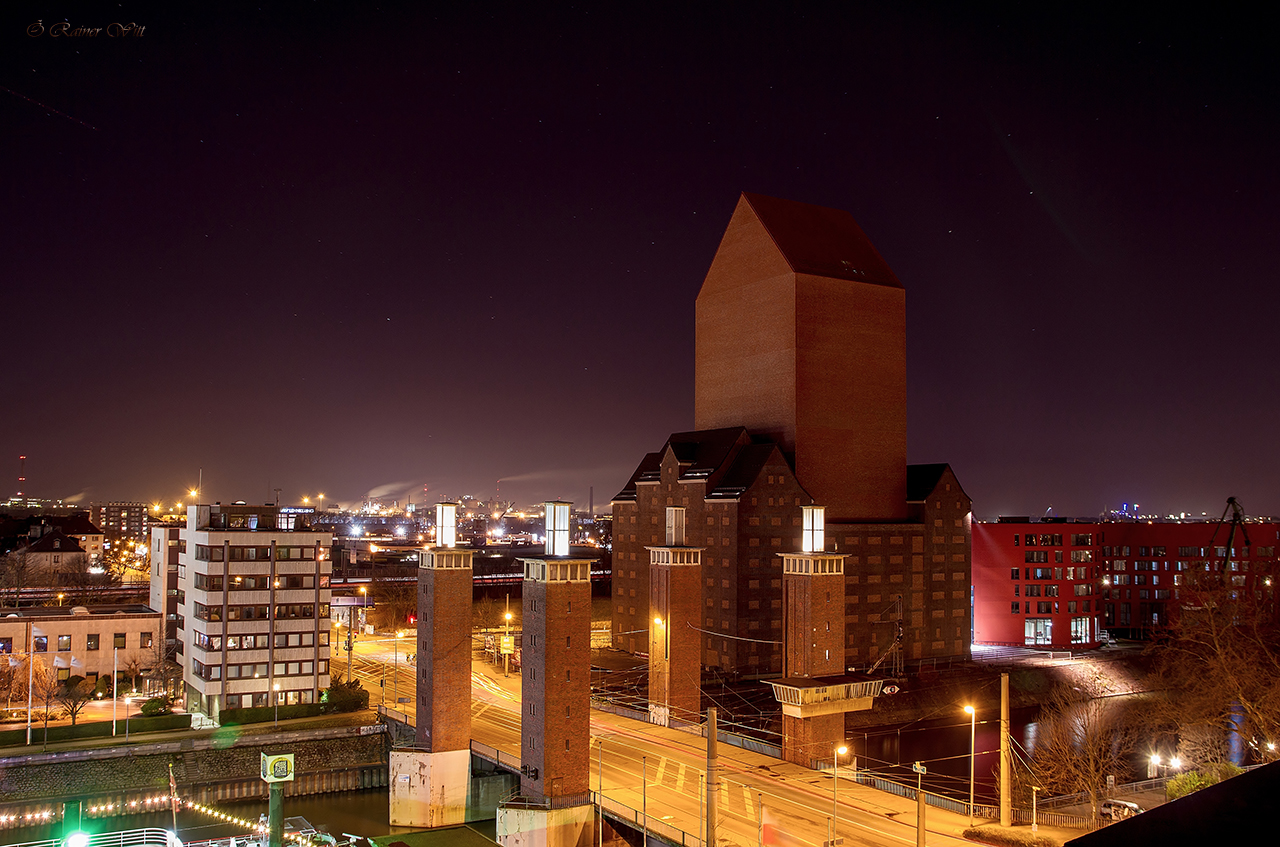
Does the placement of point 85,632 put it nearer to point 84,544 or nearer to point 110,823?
point 110,823

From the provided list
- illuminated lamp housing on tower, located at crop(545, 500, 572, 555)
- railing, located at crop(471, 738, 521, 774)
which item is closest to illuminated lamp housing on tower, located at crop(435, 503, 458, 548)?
illuminated lamp housing on tower, located at crop(545, 500, 572, 555)

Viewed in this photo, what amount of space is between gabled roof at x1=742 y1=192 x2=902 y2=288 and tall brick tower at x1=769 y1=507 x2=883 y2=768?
1623 inches

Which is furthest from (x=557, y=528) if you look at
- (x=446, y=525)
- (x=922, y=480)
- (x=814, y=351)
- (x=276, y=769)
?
(x=922, y=480)

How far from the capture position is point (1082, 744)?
6091 cm

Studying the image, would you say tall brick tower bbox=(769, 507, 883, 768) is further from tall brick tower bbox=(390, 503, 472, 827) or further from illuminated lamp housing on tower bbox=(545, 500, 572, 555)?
tall brick tower bbox=(390, 503, 472, 827)

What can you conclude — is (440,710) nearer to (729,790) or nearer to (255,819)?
(255,819)

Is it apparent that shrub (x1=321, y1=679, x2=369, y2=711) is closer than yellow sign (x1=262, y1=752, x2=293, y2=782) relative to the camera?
No

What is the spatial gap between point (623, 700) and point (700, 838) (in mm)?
28583

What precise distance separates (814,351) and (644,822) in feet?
178

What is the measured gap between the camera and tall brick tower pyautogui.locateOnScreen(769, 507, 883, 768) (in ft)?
161

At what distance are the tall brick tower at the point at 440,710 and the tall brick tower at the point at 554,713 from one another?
6362mm

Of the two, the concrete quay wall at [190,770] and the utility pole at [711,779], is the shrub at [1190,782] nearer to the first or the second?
the utility pole at [711,779]

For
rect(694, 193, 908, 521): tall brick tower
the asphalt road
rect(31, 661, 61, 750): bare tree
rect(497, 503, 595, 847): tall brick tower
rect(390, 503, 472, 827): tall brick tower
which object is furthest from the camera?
rect(694, 193, 908, 521): tall brick tower

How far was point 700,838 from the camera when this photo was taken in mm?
38938
